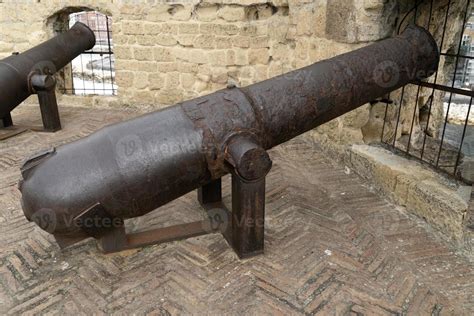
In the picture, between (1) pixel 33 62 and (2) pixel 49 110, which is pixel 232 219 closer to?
(2) pixel 49 110

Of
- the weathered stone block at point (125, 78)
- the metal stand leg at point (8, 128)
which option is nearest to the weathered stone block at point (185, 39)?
the weathered stone block at point (125, 78)

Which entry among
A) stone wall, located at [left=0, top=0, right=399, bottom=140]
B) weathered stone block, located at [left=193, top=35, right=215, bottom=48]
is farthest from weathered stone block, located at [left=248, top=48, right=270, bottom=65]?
weathered stone block, located at [left=193, top=35, right=215, bottom=48]

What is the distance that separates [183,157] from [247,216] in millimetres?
627

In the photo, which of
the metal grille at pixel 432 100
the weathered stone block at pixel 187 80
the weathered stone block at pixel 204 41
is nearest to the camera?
the metal grille at pixel 432 100

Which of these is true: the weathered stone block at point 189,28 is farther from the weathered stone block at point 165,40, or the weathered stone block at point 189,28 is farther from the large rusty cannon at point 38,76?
the large rusty cannon at point 38,76

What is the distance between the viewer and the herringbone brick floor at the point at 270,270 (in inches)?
97.1

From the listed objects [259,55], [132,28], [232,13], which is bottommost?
[259,55]

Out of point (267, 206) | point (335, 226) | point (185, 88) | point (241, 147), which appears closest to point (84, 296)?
point (241, 147)

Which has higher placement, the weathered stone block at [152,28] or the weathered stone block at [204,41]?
the weathered stone block at [152,28]

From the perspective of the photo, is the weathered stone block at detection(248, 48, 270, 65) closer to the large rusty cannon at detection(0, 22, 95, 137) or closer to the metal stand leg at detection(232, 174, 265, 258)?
the large rusty cannon at detection(0, 22, 95, 137)

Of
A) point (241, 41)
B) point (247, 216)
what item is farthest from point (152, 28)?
point (247, 216)

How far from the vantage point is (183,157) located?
250 cm

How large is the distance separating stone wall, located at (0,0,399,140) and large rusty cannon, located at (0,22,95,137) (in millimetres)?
919

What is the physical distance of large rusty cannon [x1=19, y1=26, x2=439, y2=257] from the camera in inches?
94.5
